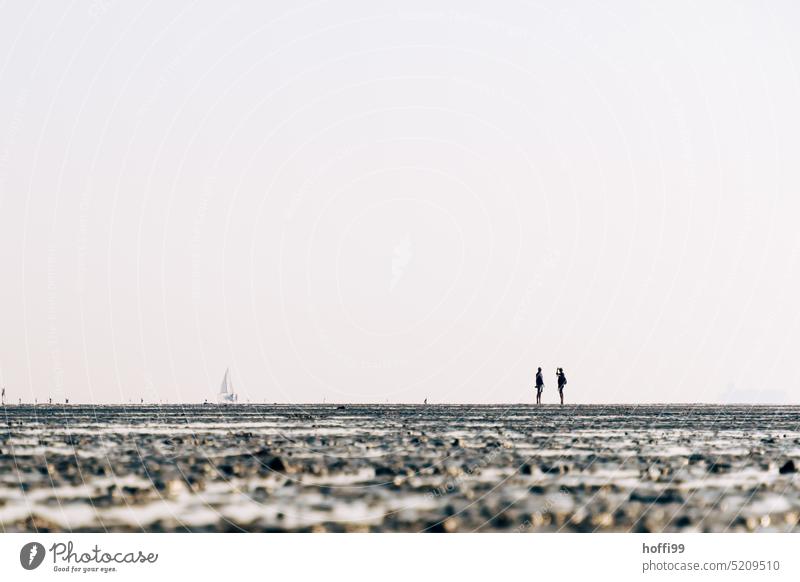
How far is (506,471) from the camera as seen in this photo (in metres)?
26.3

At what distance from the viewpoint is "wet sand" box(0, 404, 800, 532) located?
19656 millimetres

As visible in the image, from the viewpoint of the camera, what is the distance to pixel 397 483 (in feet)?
78.9

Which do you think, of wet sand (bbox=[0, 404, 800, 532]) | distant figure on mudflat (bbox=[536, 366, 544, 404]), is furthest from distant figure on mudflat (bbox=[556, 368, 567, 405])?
wet sand (bbox=[0, 404, 800, 532])

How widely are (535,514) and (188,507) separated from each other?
209 inches
